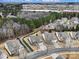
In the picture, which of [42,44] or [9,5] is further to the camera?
[9,5]

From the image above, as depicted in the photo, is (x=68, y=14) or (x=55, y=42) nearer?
(x=55, y=42)

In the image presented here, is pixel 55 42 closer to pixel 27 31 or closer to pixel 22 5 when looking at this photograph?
pixel 27 31

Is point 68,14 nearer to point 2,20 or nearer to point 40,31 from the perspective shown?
point 40,31

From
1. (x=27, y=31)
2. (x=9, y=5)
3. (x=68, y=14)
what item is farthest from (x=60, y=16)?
(x=9, y=5)

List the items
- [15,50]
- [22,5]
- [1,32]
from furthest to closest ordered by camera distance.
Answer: [22,5], [1,32], [15,50]

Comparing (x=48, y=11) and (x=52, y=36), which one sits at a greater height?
(x=48, y=11)

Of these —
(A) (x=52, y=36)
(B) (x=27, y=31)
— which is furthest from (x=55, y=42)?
(B) (x=27, y=31)

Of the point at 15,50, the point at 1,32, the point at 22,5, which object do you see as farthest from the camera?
the point at 22,5

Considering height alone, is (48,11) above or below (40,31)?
above
